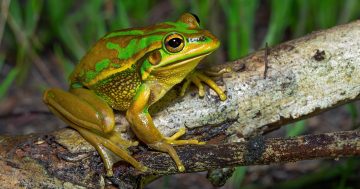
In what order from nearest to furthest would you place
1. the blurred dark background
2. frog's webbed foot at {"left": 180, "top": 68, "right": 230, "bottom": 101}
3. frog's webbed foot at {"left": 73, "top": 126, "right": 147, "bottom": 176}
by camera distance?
frog's webbed foot at {"left": 73, "top": 126, "right": 147, "bottom": 176} < frog's webbed foot at {"left": 180, "top": 68, "right": 230, "bottom": 101} < the blurred dark background

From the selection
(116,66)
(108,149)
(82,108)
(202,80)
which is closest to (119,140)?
(108,149)

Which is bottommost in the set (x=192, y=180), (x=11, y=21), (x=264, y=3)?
(x=192, y=180)

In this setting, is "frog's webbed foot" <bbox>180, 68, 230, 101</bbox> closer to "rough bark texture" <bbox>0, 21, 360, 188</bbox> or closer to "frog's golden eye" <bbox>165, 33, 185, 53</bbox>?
"rough bark texture" <bbox>0, 21, 360, 188</bbox>

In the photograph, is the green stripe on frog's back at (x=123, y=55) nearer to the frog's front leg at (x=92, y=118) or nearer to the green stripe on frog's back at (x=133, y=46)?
the green stripe on frog's back at (x=133, y=46)

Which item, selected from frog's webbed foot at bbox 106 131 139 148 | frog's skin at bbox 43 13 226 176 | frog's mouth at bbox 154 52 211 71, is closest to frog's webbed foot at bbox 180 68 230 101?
frog's skin at bbox 43 13 226 176

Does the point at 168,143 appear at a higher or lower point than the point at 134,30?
lower

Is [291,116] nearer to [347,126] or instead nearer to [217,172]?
[217,172]

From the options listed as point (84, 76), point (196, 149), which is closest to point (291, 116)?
point (196, 149)
